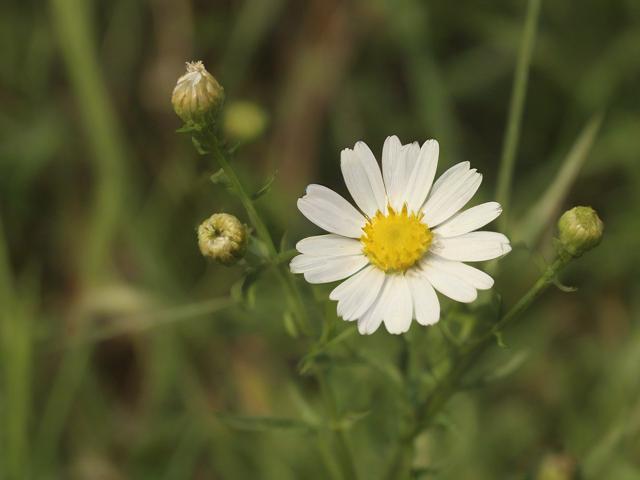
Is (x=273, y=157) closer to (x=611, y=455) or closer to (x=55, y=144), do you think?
(x=55, y=144)

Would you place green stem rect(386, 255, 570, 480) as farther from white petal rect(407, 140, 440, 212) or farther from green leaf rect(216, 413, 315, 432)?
white petal rect(407, 140, 440, 212)

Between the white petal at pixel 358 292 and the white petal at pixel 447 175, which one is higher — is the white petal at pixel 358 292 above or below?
below

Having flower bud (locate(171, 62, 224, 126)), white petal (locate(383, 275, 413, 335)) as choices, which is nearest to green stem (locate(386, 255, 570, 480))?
white petal (locate(383, 275, 413, 335))

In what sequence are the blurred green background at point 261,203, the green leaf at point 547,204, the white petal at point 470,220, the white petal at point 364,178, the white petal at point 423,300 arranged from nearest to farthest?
the white petal at point 423,300 < the white petal at point 470,220 < the white petal at point 364,178 < the green leaf at point 547,204 < the blurred green background at point 261,203

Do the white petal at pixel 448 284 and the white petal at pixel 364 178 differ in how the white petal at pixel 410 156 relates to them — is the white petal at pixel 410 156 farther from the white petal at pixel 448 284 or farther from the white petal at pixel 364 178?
the white petal at pixel 448 284

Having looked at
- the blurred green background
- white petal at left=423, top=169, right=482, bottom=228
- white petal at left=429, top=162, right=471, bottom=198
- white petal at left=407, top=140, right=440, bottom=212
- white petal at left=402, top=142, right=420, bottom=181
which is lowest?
white petal at left=423, top=169, right=482, bottom=228

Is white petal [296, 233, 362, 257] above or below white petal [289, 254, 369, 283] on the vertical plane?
above

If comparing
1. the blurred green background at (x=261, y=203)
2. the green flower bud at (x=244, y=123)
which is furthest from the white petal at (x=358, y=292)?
the green flower bud at (x=244, y=123)
